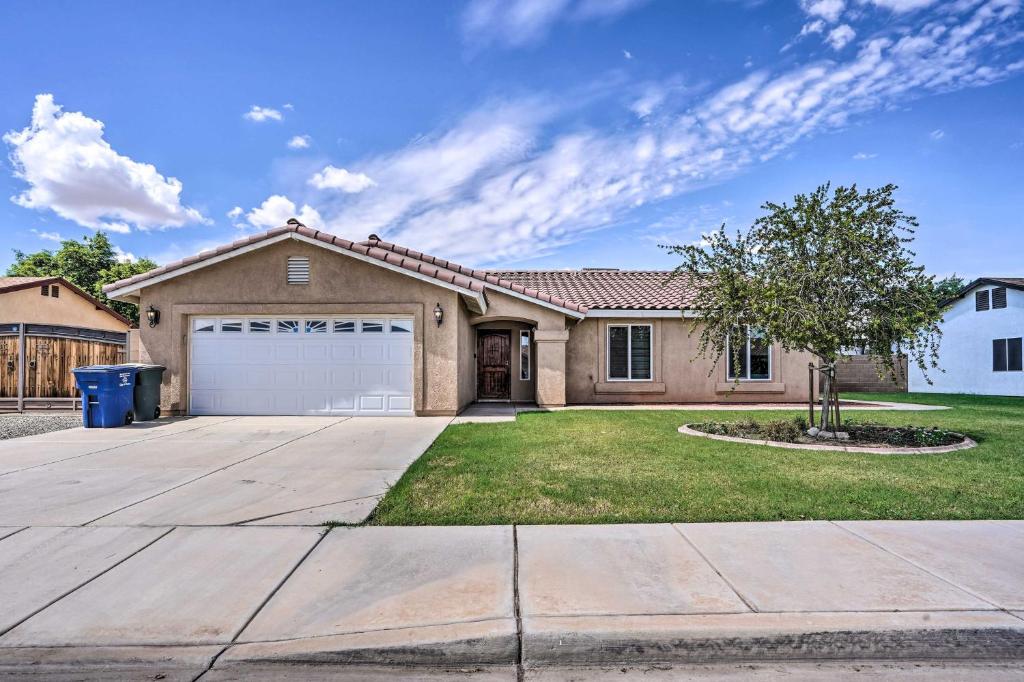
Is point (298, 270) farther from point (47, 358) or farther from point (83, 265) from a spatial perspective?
point (83, 265)

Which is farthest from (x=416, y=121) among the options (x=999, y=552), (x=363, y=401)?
(x=999, y=552)

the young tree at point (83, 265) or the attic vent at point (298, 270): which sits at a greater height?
the young tree at point (83, 265)

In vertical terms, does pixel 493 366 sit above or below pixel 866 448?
above

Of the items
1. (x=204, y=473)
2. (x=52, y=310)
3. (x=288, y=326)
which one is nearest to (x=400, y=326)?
(x=288, y=326)

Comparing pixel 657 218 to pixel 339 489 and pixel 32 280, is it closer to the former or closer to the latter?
pixel 339 489

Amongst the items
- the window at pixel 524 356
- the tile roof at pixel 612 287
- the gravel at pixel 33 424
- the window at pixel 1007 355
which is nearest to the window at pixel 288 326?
the gravel at pixel 33 424

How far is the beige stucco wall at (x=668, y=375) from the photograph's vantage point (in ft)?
51.3

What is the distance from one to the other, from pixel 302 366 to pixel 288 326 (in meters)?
1.02

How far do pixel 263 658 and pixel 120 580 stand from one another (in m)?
1.52

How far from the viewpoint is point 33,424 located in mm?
11078

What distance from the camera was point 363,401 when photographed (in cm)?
1246

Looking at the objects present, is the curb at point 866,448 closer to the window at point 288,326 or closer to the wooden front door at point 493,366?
the wooden front door at point 493,366

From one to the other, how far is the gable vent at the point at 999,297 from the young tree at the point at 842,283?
700 inches

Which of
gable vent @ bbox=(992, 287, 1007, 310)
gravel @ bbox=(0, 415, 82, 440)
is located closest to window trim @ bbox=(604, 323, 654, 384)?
gravel @ bbox=(0, 415, 82, 440)
